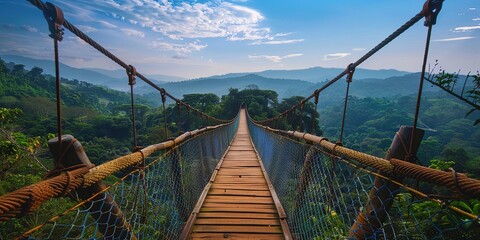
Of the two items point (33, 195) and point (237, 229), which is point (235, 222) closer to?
point (237, 229)

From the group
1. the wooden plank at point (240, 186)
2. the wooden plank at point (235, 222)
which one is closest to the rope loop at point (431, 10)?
the wooden plank at point (235, 222)

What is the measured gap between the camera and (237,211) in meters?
2.13

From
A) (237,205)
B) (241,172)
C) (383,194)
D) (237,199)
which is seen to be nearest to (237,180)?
(241,172)

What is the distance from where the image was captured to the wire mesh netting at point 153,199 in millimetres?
894

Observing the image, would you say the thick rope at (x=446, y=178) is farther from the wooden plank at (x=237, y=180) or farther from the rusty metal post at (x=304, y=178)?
the wooden plank at (x=237, y=180)

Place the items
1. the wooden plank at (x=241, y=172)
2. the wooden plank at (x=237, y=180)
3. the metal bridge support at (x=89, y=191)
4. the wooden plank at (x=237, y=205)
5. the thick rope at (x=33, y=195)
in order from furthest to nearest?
1. the wooden plank at (x=241, y=172)
2. the wooden plank at (x=237, y=180)
3. the wooden plank at (x=237, y=205)
4. the metal bridge support at (x=89, y=191)
5. the thick rope at (x=33, y=195)

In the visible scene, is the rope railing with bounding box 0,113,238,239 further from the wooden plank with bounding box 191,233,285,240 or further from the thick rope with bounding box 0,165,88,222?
the wooden plank with bounding box 191,233,285,240

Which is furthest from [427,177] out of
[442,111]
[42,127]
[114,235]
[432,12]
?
[442,111]

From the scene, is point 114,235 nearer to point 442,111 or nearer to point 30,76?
point 30,76

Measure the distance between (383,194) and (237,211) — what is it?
1.41m

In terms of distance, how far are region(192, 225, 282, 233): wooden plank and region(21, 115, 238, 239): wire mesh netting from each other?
0.14m

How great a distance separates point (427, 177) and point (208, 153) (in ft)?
8.65

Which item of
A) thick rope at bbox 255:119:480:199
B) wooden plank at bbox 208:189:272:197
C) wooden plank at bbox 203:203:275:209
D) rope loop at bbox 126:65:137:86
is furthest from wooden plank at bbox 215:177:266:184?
thick rope at bbox 255:119:480:199

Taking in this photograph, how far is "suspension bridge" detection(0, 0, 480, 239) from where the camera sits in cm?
66
